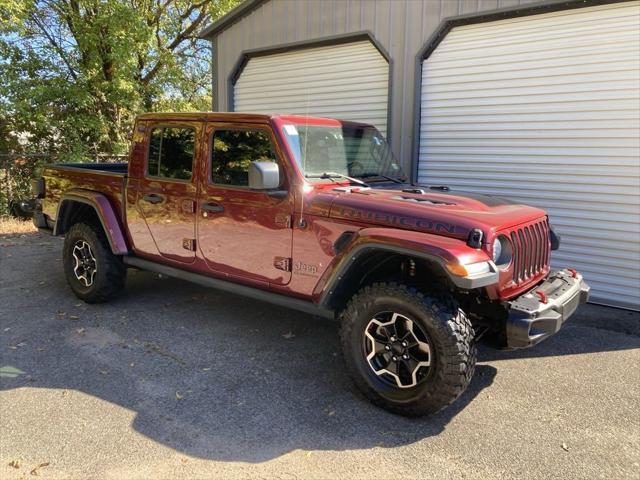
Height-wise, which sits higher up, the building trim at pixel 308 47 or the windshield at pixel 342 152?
the building trim at pixel 308 47

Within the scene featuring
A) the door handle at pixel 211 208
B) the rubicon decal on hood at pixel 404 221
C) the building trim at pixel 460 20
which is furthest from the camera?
the building trim at pixel 460 20

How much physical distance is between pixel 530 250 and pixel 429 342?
111 cm

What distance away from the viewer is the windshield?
3.95 meters

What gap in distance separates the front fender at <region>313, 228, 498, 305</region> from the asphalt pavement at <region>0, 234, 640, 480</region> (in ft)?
2.90

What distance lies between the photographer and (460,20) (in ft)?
21.9

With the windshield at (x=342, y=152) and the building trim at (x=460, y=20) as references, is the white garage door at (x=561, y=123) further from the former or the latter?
the windshield at (x=342, y=152)

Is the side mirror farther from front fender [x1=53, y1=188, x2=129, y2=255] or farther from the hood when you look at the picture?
front fender [x1=53, y1=188, x2=129, y2=255]

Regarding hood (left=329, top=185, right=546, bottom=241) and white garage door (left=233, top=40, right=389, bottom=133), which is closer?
hood (left=329, top=185, right=546, bottom=241)

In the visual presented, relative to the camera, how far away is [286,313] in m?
5.23

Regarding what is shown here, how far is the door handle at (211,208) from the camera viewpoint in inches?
166

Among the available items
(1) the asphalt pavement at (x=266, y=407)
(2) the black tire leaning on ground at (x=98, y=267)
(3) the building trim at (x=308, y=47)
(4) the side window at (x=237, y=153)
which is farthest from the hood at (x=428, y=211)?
(3) the building trim at (x=308, y=47)

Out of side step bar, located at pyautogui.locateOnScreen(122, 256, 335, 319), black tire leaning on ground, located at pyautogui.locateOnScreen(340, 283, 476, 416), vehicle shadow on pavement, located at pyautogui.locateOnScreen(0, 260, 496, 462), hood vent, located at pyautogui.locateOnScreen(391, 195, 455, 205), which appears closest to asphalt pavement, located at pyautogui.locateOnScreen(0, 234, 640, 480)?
vehicle shadow on pavement, located at pyautogui.locateOnScreen(0, 260, 496, 462)

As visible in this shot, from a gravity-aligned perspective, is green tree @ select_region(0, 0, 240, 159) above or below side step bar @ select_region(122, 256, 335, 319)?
above

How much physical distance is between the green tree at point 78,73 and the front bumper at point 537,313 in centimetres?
1222
